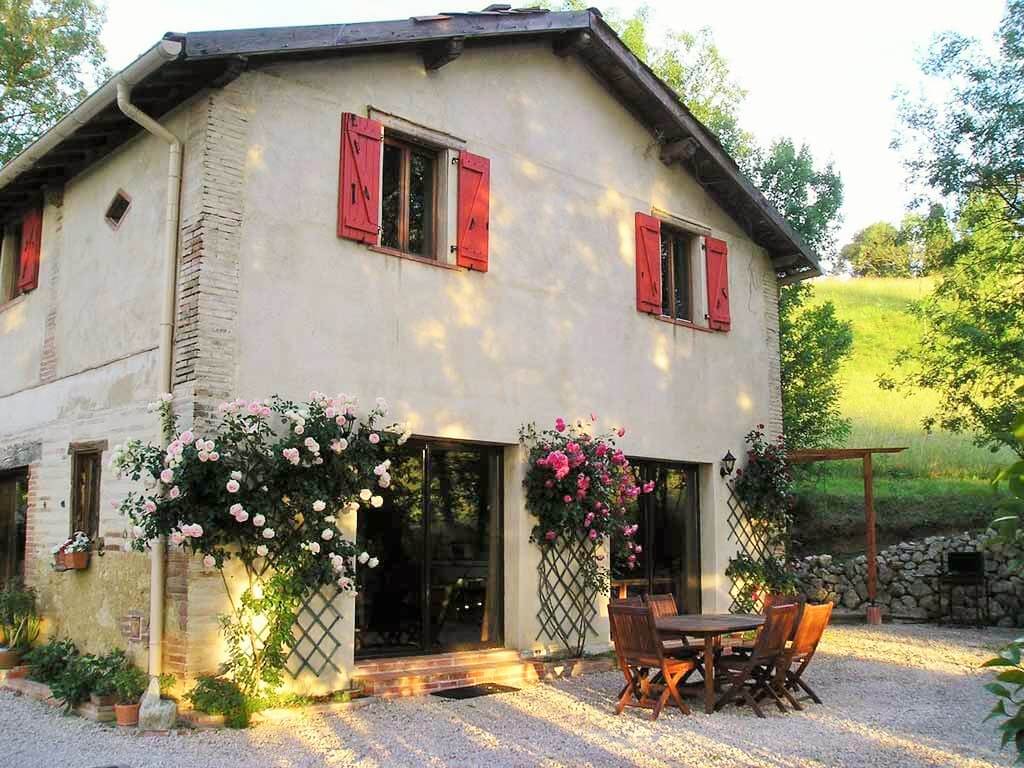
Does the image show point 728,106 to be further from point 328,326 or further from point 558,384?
point 328,326

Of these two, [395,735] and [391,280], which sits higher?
[391,280]

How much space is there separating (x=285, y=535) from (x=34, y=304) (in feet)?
16.0

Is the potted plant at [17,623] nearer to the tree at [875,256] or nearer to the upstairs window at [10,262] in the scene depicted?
the upstairs window at [10,262]

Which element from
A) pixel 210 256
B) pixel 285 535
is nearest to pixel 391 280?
pixel 210 256

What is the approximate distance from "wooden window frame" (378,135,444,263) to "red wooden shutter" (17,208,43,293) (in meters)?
4.13

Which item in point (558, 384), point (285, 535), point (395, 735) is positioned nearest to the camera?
point (395, 735)

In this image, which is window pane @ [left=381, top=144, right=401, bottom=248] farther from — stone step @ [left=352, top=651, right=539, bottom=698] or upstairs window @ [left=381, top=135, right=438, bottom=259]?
stone step @ [left=352, top=651, right=539, bottom=698]

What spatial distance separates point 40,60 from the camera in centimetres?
1822

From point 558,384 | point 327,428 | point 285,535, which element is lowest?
point 285,535

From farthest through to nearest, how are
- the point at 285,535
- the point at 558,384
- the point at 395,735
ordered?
the point at 558,384
the point at 285,535
the point at 395,735

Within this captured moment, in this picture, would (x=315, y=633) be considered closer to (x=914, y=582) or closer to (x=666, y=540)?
(x=666, y=540)

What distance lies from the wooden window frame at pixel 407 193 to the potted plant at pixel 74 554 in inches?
143

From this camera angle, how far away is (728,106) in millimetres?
21219

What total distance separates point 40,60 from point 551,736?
17.4 m
